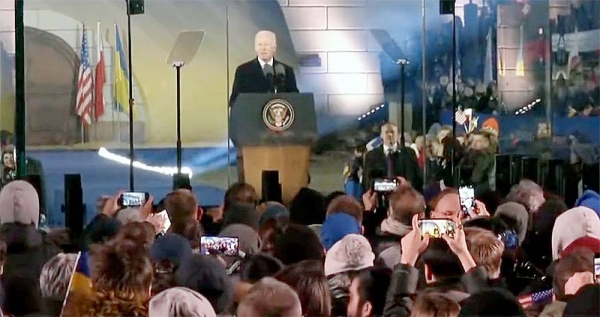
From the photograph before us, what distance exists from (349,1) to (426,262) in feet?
4.57

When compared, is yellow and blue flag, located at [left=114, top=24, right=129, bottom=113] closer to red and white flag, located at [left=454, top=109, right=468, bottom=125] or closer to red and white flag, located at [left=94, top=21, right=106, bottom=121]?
red and white flag, located at [left=94, top=21, right=106, bottom=121]

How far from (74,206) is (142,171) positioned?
35 centimetres

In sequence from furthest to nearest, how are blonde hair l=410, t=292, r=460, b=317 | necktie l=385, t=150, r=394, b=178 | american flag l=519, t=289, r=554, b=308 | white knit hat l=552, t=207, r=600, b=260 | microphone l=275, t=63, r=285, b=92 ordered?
necktie l=385, t=150, r=394, b=178, microphone l=275, t=63, r=285, b=92, white knit hat l=552, t=207, r=600, b=260, american flag l=519, t=289, r=554, b=308, blonde hair l=410, t=292, r=460, b=317

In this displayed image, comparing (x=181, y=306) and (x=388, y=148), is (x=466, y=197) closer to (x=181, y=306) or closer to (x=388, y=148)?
(x=388, y=148)

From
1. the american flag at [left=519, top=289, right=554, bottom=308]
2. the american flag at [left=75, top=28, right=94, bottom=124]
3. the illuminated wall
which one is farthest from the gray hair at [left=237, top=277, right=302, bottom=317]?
the illuminated wall

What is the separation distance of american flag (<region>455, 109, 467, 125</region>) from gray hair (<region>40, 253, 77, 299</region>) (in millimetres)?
1817

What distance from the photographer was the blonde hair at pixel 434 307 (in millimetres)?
3201

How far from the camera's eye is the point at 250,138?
4.76m

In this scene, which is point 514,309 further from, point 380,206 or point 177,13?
point 177,13

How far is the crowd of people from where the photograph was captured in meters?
3.42

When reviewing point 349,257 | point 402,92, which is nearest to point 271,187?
point 402,92

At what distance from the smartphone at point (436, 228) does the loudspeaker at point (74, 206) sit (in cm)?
157

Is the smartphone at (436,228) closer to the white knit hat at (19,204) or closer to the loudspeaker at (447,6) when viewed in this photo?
the loudspeaker at (447,6)

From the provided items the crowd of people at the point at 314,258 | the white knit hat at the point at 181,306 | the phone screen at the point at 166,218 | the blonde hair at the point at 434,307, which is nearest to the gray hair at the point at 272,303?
the crowd of people at the point at 314,258
